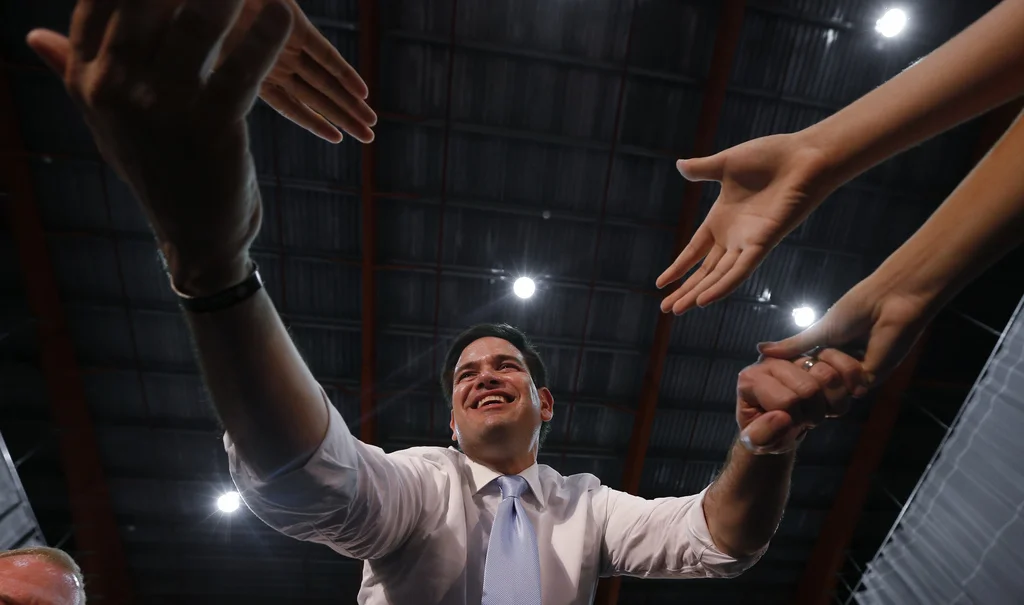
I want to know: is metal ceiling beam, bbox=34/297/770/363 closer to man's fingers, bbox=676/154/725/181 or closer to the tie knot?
the tie knot

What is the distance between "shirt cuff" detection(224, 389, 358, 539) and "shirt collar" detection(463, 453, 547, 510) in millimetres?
847

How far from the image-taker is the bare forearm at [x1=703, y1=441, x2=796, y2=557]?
6.89 ft

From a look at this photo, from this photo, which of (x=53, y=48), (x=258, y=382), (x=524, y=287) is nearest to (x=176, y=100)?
(x=53, y=48)

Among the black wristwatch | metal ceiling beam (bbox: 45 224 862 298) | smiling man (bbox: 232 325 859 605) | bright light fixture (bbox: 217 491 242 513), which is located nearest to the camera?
the black wristwatch

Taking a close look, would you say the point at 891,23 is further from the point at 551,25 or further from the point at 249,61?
the point at 249,61

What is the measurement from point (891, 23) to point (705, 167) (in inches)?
315

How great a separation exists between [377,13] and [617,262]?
5.46 metres

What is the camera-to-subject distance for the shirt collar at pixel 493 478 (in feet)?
8.25

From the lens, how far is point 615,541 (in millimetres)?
2547

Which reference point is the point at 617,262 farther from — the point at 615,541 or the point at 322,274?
the point at 615,541

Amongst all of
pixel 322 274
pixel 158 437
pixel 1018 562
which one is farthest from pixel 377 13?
pixel 1018 562

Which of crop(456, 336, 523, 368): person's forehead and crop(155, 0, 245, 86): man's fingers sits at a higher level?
crop(155, 0, 245, 86): man's fingers

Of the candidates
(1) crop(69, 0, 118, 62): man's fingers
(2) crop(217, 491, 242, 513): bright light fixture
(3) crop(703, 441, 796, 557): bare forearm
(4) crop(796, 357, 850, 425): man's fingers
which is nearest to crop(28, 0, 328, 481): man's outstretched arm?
(1) crop(69, 0, 118, 62): man's fingers

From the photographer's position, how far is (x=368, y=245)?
352 inches
